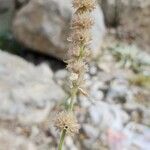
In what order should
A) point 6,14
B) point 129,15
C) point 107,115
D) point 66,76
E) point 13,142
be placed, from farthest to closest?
point 6,14 < point 129,15 < point 66,76 < point 107,115 < point 13,142

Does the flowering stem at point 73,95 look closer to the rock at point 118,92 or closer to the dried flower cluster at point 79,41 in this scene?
the dried flower cluster at point 79,41

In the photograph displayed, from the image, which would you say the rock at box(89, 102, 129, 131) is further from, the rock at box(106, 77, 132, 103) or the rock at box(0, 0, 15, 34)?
the rock at box(0, 0, 15, 34)

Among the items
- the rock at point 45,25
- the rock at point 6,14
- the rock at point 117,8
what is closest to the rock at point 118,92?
the rock at point 45,25

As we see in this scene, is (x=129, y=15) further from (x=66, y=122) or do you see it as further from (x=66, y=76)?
(x=66, y=122)

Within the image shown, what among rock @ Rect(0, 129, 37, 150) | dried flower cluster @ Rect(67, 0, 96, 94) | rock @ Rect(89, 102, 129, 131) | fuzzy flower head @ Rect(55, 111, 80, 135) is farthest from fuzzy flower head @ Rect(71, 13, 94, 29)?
rock @ Rect(89, 102, 129, 131)

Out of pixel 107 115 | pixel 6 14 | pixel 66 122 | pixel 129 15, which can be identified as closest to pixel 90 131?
pixel 107 115

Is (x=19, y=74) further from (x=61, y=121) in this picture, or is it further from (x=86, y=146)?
(x=61, y=121)

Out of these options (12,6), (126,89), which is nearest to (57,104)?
(126,89)
